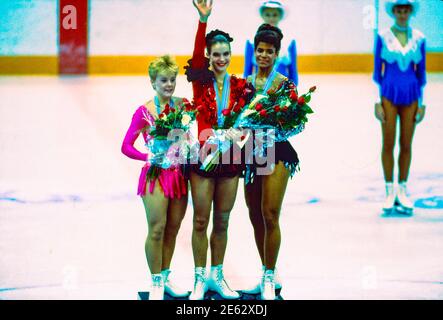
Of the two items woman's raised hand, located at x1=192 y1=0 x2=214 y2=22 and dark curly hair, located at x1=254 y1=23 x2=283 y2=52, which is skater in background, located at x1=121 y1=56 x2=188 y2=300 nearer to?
woman's raised hand, located at x1=192 y1=0 x2=214 y2=22

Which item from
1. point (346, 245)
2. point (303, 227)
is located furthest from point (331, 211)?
point (346, 245)

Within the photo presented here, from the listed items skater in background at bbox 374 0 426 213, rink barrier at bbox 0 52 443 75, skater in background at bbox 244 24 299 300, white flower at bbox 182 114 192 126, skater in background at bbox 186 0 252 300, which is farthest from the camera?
rink barrier at bbox 0 52 443 75

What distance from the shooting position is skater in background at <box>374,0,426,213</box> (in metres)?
6.80

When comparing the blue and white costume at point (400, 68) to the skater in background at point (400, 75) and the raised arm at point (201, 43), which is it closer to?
the skater in background at point (400, 75)

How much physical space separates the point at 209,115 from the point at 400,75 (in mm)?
2962

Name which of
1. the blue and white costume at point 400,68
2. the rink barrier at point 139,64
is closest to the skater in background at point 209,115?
the blue and white costume at point 400,68

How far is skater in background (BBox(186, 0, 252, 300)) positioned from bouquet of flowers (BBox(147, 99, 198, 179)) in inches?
3.0

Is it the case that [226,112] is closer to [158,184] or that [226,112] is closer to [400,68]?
[158,184]

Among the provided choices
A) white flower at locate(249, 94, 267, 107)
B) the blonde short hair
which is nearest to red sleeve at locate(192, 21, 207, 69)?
the blonde short hair

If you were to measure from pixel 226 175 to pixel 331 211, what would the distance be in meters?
2.67

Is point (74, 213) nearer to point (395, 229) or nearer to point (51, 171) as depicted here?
point (51, 171)

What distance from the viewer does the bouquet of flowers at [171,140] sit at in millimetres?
4230

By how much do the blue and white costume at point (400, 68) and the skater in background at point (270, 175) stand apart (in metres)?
2.51
